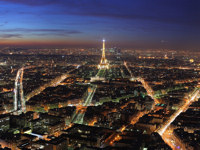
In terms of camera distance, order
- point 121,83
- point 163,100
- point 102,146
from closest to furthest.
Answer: point 102,146
point 163,100
point 121,83

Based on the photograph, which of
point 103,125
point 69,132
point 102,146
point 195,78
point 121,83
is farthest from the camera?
point 195,78

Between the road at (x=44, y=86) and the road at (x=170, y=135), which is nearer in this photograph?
the road at (x=170, y=135)

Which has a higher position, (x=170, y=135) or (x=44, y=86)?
(x=44, y=86)

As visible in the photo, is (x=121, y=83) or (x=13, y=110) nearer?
(x=13, y=110)

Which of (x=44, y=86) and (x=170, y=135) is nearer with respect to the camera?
(x=170, y=135)

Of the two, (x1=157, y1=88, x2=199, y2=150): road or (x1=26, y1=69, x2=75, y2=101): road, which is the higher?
(x1=26, y1=69, x2=75, y2=101): road

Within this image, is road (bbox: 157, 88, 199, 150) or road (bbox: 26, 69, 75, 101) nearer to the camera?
road (bbox: 157, 88, 199, 150)

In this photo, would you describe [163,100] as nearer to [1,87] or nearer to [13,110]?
[13,110]

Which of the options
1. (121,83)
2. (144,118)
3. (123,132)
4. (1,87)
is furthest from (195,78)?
(1,87)

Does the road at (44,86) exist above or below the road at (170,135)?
above
